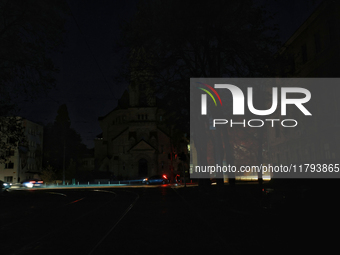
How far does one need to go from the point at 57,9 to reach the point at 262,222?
12.1m

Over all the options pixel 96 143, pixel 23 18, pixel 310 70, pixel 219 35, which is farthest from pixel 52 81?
pixel 96 143

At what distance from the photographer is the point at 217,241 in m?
8.05

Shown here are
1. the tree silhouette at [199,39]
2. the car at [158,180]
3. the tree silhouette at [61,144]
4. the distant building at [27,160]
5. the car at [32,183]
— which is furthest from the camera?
the tree silhouette at [61,144]

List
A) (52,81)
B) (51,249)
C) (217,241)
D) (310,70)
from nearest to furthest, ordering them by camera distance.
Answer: (51,249) < (217,241) < (52,81) < (310,70)

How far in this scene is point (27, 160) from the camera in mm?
81750

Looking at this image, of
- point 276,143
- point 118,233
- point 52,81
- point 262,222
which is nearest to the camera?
point 118,233

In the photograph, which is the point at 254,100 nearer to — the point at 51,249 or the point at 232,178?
the point at 232,178

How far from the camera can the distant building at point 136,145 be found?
7375cm

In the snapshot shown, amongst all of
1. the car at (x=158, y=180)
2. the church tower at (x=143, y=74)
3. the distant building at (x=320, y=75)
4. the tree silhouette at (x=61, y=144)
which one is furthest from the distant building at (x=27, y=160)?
the distant building at (x=320, y=75)

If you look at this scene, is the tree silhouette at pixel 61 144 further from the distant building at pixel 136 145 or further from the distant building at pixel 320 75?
the distant building at pixel 320 75

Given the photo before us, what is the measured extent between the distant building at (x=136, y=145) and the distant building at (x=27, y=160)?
1343cm

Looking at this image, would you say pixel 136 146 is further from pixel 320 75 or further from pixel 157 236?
pixel 157 236

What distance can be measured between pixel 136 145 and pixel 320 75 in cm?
4885

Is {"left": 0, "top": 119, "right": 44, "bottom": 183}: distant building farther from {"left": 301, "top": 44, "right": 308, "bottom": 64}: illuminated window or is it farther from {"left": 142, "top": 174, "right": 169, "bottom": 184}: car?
{"left": 301, "top": 44, "right": 308, "bottom": 64}: illuminated window
